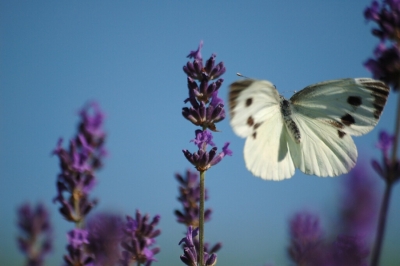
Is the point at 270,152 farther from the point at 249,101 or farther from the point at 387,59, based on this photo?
the point at 387,59

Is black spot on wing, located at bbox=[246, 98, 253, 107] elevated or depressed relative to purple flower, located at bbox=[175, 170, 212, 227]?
elevated

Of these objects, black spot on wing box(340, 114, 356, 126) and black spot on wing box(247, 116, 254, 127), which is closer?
black spot on wing box(247, 116, 254, 127)

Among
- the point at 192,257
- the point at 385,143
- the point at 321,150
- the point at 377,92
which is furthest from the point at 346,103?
the point at 192,257

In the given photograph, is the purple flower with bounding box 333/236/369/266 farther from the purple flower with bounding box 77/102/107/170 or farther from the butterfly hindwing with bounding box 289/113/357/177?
the purple flower with bounding box 77/102/107/170

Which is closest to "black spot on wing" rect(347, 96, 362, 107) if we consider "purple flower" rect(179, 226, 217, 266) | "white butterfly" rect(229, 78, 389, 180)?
"white butterfly" rect(229, 78, 389, 180)

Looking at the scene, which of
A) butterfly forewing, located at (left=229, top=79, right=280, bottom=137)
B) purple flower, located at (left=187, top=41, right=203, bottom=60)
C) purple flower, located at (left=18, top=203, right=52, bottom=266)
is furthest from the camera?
purple flower, located at (left=18, top=203, right=52, bottom=266)

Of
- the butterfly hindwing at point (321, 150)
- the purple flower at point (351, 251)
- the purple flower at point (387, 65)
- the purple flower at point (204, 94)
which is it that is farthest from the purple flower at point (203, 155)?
the purple flower at point (387, 65)

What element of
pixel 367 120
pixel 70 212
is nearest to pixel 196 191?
pixel 70 212
